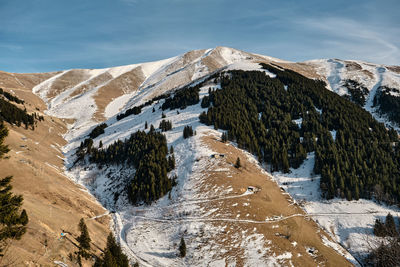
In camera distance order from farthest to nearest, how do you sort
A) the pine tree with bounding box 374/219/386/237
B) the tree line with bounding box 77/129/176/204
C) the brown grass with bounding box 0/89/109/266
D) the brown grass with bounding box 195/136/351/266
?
the tree line with bounding box 77/129/176/204
the pine tree with bounding box 374/219/386/237
the brown grass with bounding box 195/136/351/266
the brown grass with bounding box 0/89/109/266

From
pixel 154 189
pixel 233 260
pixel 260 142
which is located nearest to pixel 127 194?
pixel 154 189

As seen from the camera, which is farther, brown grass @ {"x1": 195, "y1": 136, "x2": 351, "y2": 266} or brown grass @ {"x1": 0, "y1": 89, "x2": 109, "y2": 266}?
brown grass @ {"x1": 195, "y1": 136, "x2": 351, "y2": 266}

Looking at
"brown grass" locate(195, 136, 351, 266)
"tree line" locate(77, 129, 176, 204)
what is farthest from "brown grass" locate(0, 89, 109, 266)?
"brown grass" locate(195, 136, 351, 266)

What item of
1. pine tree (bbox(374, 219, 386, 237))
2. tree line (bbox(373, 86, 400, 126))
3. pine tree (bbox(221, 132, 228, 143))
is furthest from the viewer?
tree line (bbox(373, 86, 400, 126))

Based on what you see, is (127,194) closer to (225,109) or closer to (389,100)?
(225,109)

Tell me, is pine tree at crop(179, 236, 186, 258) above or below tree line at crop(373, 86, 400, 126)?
below

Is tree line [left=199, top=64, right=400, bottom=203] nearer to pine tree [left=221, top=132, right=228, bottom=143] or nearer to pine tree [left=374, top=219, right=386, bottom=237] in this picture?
pine tree [left=221, top=132, right=228, bottom=143]

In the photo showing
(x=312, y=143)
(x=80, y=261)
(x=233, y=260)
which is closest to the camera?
(x=80, y=261)

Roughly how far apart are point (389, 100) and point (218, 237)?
15533 centimetres

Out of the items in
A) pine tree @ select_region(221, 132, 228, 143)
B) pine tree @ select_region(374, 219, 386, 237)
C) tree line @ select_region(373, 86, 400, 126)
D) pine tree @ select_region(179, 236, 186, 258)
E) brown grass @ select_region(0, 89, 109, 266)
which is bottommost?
pine tree @ select_region(179, 236, 186, 258)

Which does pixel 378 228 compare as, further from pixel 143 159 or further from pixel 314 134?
pixel 143 159

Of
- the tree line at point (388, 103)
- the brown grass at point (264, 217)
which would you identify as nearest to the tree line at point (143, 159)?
the brown grass at point (264, 217)

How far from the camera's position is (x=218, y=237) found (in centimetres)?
4066

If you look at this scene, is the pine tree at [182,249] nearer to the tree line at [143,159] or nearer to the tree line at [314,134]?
the tree line at [143,159]
